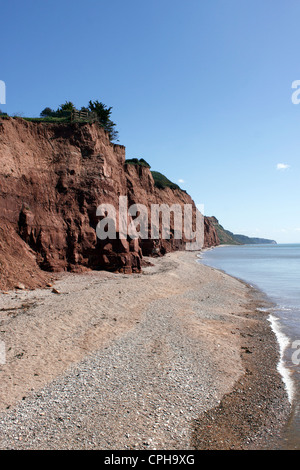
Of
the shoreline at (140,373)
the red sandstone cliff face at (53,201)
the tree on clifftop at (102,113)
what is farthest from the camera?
the tree on clifftop at (102,113)

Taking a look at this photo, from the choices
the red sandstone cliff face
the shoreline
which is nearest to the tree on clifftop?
the red sandstone cliff face

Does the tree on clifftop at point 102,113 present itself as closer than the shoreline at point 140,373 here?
No

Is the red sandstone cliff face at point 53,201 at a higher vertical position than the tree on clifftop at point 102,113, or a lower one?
lower

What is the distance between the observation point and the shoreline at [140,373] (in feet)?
21.1

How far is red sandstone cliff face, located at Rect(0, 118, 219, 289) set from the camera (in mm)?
19562

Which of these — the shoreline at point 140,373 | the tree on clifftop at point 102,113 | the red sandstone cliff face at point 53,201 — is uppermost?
the tree on clifftop at point 102,113

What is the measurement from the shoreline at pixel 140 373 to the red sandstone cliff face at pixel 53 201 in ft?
14.4

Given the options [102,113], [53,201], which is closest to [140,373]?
[53,201]

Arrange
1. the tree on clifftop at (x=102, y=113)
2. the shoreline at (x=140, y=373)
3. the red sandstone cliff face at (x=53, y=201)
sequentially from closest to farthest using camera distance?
the shoreline at (x=140, y=373) < the red sandstone cliff face at (x=53, y=201) < the tree on clifftop at (x=102, y=113)

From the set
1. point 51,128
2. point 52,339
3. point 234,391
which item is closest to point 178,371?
point 234,391

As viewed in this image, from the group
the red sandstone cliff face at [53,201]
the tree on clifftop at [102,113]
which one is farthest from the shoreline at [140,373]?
the tree on clifftop at [102,113]

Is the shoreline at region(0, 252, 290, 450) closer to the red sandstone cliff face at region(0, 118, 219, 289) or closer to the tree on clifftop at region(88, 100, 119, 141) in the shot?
the red sandstone cliff face at region(0, 118, 219, 289)

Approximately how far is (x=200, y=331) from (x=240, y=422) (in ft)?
18.8

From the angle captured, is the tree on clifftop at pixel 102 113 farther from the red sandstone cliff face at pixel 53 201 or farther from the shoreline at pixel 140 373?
the shoreline at pixel 140 373
